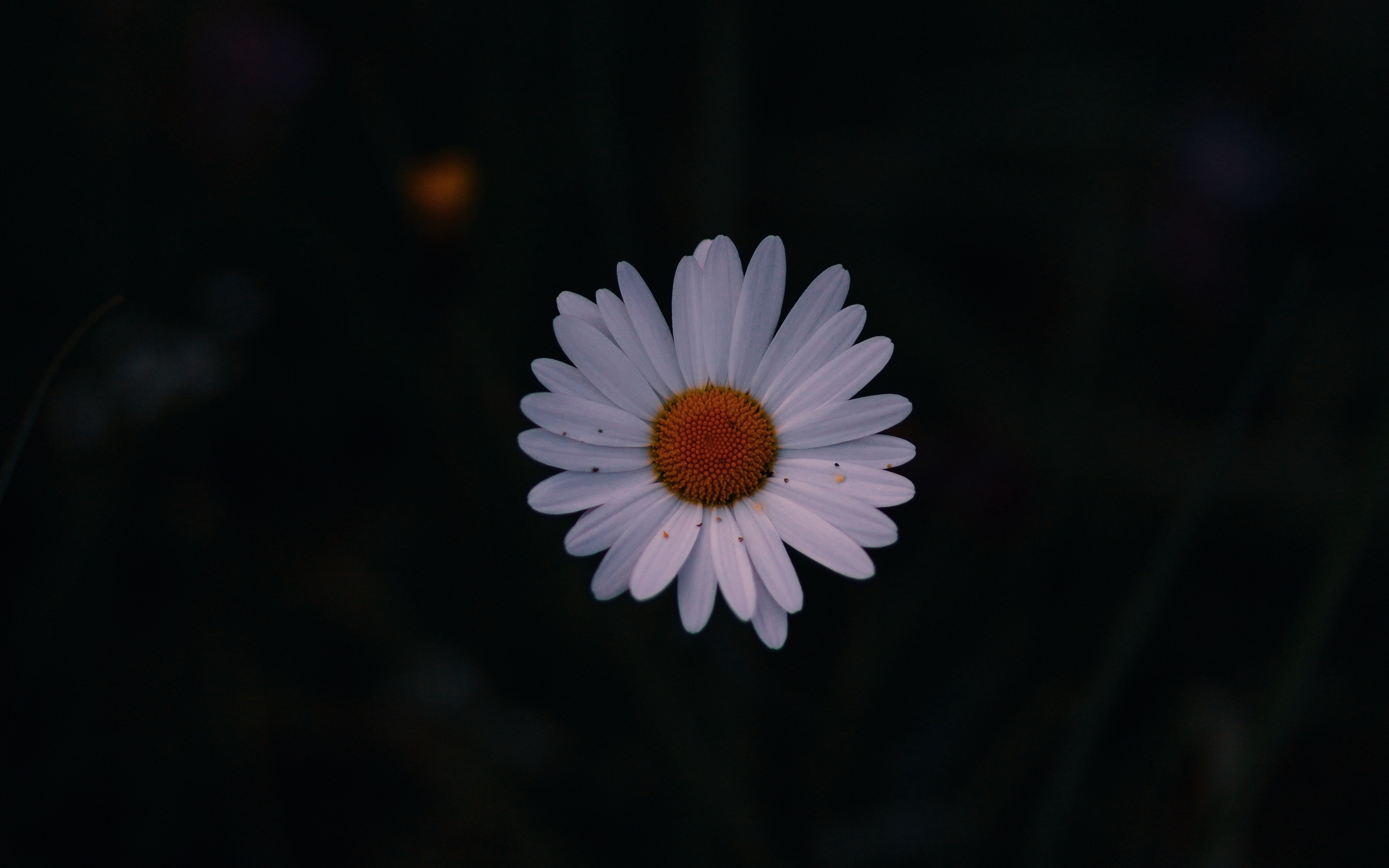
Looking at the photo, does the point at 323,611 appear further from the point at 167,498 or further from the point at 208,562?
the point at 167,498

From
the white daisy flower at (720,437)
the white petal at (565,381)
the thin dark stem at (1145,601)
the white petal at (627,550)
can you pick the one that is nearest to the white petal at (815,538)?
the white daisy flower at (720,437)

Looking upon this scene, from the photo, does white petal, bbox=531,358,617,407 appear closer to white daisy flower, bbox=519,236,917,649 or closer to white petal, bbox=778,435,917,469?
white daisy flower, bbox=519,236,917,649

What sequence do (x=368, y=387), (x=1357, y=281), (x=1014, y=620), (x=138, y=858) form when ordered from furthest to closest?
(x=1357, y=281) → (x=368, y=387) → (x=1014, y=620) → (x=138, y=858)

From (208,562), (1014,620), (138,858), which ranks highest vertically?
(1014,620)

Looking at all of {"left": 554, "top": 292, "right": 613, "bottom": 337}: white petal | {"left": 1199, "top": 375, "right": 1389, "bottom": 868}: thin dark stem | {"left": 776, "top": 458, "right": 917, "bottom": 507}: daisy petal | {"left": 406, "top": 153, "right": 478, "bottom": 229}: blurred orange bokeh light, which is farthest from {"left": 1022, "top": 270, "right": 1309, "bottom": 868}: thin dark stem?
{"left": 406, "top": 153, "right": 478, "bottom": 229}: blurred orange bokeh light

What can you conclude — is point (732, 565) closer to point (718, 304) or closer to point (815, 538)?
point (815, 538)

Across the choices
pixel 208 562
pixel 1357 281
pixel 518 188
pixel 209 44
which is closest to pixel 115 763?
pixel 208 562
